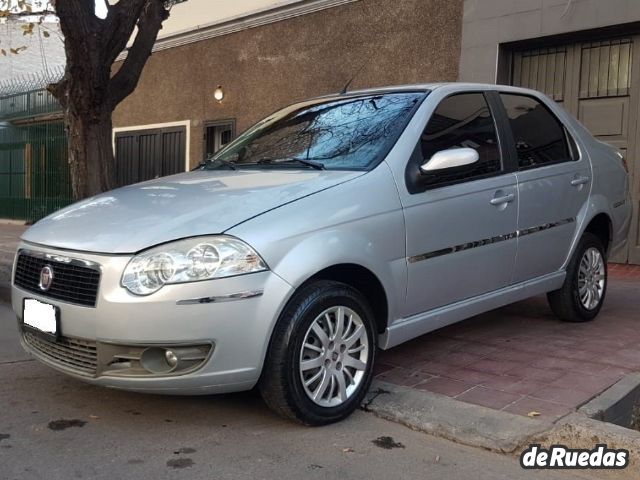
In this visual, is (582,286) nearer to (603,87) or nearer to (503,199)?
(503,199)

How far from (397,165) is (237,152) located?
4.53ft

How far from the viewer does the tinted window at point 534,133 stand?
4852 mm

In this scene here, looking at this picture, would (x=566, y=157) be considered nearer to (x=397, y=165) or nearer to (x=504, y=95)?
(x=504, y=95)

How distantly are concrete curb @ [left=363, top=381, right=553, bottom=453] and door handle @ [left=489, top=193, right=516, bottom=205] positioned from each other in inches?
51.6

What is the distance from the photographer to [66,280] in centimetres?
339

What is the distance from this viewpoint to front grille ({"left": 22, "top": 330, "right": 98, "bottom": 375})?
332 centimetres

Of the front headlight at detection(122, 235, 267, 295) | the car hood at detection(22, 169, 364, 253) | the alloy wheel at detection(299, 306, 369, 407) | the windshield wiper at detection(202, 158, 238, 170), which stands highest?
the windshield wiper at detection(202, 158, 238, 170)

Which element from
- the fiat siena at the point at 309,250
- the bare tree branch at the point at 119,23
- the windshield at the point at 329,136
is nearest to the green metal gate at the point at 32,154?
the bare tree branch at the point at 119,23

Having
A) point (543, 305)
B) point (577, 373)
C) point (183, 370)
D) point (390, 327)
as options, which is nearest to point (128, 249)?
point (183, 370)

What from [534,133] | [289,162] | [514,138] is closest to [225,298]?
[289,162]

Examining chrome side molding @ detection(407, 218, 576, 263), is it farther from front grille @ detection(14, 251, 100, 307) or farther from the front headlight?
front grille @ detection(14, 251, 100, 307)

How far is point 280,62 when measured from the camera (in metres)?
12.1

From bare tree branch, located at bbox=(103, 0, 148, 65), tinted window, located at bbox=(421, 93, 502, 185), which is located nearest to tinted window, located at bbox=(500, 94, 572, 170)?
tinted window, located at bbox=(421, 93, 502, 185)

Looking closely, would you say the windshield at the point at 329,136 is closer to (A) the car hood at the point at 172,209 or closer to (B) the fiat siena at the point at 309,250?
(B) the fiat siena at the point at 309,250
